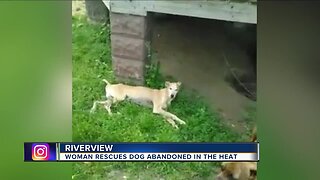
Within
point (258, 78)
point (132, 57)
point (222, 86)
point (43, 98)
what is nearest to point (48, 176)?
point (43, 98)

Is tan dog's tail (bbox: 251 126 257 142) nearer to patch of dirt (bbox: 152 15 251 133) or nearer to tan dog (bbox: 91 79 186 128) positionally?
patch of dirt (bbox: 152 15 251 133)

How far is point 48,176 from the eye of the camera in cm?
216

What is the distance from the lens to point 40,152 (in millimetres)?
2150

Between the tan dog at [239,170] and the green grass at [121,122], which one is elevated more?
the green grass at [121,122]

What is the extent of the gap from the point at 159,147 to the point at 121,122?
7.3 inches

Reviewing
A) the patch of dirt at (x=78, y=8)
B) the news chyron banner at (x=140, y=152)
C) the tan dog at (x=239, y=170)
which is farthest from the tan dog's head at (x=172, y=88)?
the patch of dirt at (x=78, y=8)

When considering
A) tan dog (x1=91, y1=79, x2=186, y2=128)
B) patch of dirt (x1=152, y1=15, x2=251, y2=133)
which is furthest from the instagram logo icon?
patch of dirt (x1=152, y1=15, x2=251, y2=133)

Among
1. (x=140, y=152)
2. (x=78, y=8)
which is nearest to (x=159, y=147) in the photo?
(x=140, y=152)

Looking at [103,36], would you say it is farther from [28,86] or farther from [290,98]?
[290,98]

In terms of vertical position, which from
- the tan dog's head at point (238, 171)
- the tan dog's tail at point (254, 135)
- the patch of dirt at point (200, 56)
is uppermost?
the patch of dirt at point (200, 56)

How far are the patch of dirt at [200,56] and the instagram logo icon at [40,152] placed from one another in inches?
22.4

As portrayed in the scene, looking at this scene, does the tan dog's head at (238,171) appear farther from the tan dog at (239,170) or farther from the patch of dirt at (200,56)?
the patch of dirt at (200,56)

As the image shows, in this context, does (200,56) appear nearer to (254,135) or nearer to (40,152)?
(254,135)

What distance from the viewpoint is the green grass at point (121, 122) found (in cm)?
217
